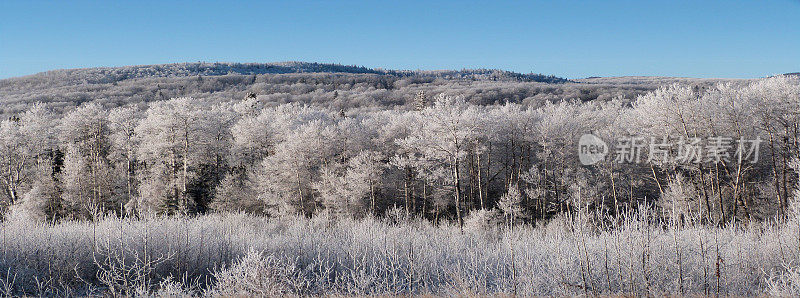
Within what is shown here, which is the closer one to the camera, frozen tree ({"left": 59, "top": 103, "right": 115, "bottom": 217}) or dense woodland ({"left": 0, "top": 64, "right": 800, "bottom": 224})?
dense woodland ({"left": 0, "top": 64, "right": 800, "bottom": 224})

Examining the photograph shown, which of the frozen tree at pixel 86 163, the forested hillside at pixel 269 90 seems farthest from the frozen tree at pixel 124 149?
the forested hillside at pixel 269 90

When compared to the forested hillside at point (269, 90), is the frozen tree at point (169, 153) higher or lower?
lower

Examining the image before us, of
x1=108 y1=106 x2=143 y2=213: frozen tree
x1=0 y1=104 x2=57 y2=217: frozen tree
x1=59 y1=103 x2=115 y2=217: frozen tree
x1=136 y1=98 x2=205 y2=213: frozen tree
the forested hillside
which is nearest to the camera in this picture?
x1=136 y1=98 x2=205 y2=213: frozen tree

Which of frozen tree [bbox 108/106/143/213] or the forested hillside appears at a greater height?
the forested hillside

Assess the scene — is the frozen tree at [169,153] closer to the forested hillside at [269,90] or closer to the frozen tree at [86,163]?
the frozen tree at [86,163]

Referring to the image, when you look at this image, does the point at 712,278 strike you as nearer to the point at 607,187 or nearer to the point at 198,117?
the point at 607,187

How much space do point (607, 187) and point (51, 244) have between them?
36.7m

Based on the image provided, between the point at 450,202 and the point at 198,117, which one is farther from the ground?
the point at 198,117

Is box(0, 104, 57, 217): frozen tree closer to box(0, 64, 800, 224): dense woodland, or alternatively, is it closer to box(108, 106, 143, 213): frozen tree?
box(0, 64, 800, 224): dense woodland

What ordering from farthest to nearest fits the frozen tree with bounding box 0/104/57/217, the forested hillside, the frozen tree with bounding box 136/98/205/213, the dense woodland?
the forested hillside, the frozen tree with bounding box 0/104/57/217, the frozen tree with bounding box 136/98/205/213, the dense woodland

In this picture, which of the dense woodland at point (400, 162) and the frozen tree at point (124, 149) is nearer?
the dense woodland at point (400, 162)

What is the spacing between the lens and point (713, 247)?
8.64m

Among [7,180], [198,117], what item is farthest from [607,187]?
[7,180]

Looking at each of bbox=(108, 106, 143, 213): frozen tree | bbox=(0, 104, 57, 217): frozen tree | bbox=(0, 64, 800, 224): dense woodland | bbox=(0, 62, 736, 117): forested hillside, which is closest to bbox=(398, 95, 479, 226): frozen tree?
bbox=(0, 64, 800, 224): dense woodland
